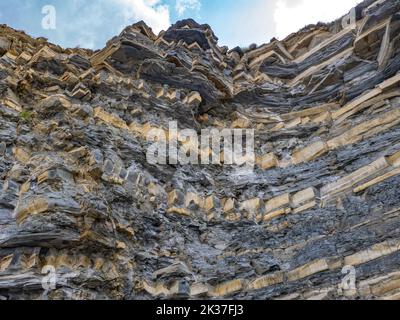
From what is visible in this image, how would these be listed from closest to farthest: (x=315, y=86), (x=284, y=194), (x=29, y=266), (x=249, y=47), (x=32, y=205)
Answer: (x=29, y=266) < (x=32, y=205) < (x=284, y=194) < (x=315, y=86) < (x=249, y=47)

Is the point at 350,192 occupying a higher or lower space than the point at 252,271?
higher

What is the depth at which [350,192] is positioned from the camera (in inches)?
569

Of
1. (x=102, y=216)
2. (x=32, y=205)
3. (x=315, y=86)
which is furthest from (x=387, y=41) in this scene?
(x=32, y=205)

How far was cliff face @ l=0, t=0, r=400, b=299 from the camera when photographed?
39.0 ft

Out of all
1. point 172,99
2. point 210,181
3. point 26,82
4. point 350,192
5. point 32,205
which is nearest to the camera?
point 32,205

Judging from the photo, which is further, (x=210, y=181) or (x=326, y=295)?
(x=210, y=181)

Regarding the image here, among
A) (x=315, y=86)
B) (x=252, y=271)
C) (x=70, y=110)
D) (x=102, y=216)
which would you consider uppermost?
(x=315, y=86)

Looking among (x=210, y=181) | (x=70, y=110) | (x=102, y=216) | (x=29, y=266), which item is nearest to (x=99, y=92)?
(x=70, y=110)

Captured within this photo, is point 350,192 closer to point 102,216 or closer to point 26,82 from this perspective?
point 102,216

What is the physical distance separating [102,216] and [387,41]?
1226 cm

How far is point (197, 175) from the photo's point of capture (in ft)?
55.2

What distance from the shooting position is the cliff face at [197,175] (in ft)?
39.0

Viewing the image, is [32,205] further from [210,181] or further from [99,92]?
[99,92]

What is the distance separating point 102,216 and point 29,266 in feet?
6.63
